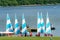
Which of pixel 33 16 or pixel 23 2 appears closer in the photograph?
pixel 33 16

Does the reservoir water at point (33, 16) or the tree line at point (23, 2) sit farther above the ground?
the tree line at point (23, 2)

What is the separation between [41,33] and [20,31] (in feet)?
7.50

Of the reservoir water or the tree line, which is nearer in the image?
the reservoir water

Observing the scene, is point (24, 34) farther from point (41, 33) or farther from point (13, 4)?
point (13, 4)

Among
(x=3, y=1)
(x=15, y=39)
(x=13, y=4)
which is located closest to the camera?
(x=15, y=39)

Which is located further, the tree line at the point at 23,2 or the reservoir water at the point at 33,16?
the tree line at the point at 23,2

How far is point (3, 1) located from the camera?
523 feet

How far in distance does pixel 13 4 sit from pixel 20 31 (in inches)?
5361

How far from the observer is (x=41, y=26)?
39062 millimetres

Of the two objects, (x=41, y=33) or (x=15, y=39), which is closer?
(x=15, y=39)

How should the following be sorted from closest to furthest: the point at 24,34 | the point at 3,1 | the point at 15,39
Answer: the point at 15,39
the point at 24,34
the point at 3,1

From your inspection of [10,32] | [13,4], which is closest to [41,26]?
[10,32]

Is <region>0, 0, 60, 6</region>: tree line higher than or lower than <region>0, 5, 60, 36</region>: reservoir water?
higher

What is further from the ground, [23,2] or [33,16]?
[23,2]
